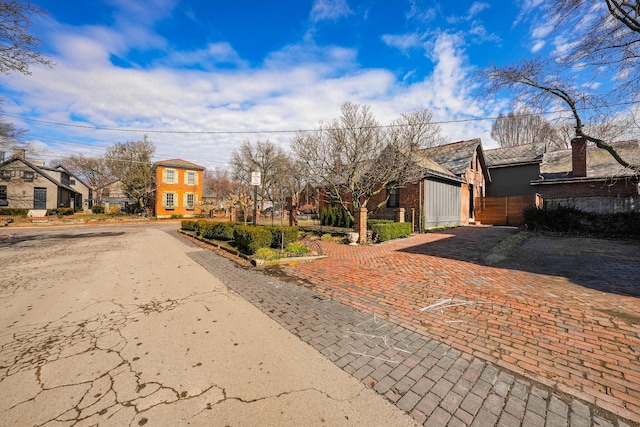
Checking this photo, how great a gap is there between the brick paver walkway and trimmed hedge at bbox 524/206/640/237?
1069cm

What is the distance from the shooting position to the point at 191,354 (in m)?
2.92

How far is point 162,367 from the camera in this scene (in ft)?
8.75

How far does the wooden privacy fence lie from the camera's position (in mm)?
17906

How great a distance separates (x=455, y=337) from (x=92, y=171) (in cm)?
6250

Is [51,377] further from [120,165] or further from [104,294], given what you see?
[120,165]

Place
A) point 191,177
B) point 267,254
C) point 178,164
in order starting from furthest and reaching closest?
point 191,177 → point 178,164 → point 267,254

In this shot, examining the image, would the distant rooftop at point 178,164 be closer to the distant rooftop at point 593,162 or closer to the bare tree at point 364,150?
the bare tree at point 364,150

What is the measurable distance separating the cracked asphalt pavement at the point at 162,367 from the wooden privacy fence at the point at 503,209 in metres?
20.2

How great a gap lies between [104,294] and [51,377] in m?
2.96

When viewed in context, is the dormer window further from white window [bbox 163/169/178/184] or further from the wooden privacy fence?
the wooden privacy fence

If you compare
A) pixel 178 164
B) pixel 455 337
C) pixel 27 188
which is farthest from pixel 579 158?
pixel 27 188

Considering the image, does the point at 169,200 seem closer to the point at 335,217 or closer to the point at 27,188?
the point at 27,188

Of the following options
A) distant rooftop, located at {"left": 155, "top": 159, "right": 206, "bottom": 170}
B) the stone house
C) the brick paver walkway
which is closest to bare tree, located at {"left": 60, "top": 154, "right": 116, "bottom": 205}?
the stone house

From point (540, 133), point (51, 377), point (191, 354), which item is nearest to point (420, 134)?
point (191, 354)
